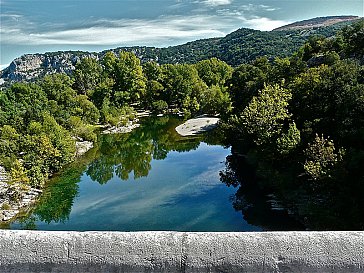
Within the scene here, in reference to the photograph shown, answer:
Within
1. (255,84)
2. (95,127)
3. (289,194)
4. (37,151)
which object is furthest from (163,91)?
(289,194)

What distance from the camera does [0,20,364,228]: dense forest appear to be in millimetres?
19219

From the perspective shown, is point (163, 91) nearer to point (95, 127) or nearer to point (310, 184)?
point (95, 127)

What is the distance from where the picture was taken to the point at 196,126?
159ft

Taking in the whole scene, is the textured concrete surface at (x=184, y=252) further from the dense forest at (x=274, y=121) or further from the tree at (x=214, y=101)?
the tree at (x=214, y=101)

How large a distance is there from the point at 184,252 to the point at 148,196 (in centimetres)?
2262

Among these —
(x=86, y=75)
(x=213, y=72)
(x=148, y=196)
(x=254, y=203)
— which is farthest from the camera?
(x=213, y=72)

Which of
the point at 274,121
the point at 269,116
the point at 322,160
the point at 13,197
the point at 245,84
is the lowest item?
the point at 13,197

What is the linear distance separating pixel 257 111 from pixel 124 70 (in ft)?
148

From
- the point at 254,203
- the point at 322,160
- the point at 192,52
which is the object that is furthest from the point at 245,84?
the point at 192,52

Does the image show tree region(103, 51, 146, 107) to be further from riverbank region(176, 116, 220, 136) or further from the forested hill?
the forested hill

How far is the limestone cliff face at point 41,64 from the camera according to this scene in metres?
168

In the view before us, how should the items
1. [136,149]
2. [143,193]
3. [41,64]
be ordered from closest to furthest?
[143,193] → [136,149] → [41,64]

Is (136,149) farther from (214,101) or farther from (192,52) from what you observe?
(192,52)

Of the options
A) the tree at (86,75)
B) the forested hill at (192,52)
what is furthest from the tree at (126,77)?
the forested hill at (192,52)
